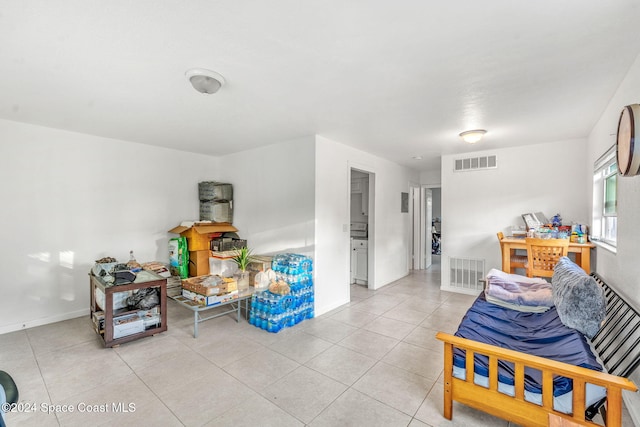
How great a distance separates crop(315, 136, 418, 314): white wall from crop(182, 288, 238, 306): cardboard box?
112 centimetres

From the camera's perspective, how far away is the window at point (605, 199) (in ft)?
9.03

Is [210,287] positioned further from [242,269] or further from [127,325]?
[127,325]

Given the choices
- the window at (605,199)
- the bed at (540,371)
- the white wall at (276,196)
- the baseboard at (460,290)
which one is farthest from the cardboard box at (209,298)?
the window at (605,199)

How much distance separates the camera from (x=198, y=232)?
14.0 feet

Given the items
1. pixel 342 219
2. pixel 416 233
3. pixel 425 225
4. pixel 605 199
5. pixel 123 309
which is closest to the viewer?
pixel 123 309

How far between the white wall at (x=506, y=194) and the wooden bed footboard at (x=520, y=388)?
10.6ft

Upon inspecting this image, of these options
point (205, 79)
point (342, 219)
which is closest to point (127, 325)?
point (205, 79)

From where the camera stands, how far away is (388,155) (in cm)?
496

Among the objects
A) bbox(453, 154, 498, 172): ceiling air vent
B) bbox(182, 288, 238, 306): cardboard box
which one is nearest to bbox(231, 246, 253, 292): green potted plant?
bbox(182, 288, 238, 306): cardboard box

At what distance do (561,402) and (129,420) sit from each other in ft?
8.76

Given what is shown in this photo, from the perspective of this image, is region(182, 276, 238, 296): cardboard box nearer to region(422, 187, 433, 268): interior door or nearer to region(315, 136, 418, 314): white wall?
region(315, 136, 418, 314): white wall

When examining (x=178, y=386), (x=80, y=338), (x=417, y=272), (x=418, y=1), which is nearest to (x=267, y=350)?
(x=178, y=386)

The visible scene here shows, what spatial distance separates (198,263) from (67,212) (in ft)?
5.77

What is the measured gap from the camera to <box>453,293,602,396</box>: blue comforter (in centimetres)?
167
